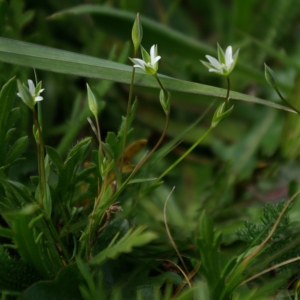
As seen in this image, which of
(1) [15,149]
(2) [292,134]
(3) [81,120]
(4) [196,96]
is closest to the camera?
(1) [15,149]

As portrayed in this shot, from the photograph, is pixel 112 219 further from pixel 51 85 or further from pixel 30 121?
pixel 51 85

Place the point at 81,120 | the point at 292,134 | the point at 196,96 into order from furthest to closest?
1. the point at 196,96
2. the point at 292,134
3. the point at 81,120

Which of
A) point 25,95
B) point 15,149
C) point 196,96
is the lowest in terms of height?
point 196,96

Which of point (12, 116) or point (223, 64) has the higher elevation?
point (223, 64)

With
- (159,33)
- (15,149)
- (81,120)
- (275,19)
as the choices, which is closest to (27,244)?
(15,149)

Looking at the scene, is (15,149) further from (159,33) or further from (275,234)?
(159,33)

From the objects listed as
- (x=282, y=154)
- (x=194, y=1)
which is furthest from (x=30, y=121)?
(x=194, y=1)
